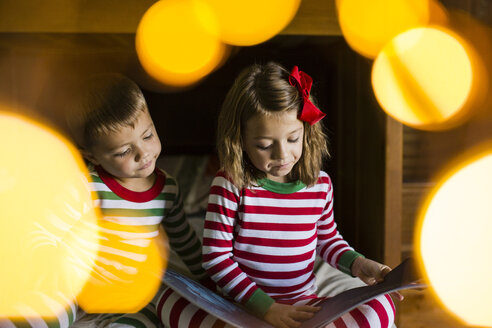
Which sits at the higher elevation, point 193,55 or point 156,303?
point 193,55

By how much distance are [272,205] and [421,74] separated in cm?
61

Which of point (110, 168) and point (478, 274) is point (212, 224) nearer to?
point (110, 168)

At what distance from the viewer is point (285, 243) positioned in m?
0.76

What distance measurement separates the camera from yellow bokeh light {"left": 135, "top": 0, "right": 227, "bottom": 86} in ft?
3.28

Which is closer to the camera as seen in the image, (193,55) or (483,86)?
(483,86)

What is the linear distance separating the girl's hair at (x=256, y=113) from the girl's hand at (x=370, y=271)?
0.17 meters

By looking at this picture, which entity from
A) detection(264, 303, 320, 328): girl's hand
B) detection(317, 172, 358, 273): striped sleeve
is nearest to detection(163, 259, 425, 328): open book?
detection(264, 303, 320, 328): girl's hand

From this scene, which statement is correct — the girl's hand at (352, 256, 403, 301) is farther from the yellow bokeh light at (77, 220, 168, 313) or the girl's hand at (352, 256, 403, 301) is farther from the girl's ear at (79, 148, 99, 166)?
the girl's ear at (79, 148, 99, 166)

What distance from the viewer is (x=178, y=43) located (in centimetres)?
124

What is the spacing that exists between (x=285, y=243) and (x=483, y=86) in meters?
0.78

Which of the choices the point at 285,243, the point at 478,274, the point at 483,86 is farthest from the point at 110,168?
the point at 483,86

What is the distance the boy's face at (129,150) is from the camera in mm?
723

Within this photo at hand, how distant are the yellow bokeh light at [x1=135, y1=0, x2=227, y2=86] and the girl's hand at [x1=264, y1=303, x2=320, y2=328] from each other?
652 millimetres

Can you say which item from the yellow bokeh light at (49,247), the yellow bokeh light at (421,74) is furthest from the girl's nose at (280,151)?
the yellow bokeh light at (421,74)
